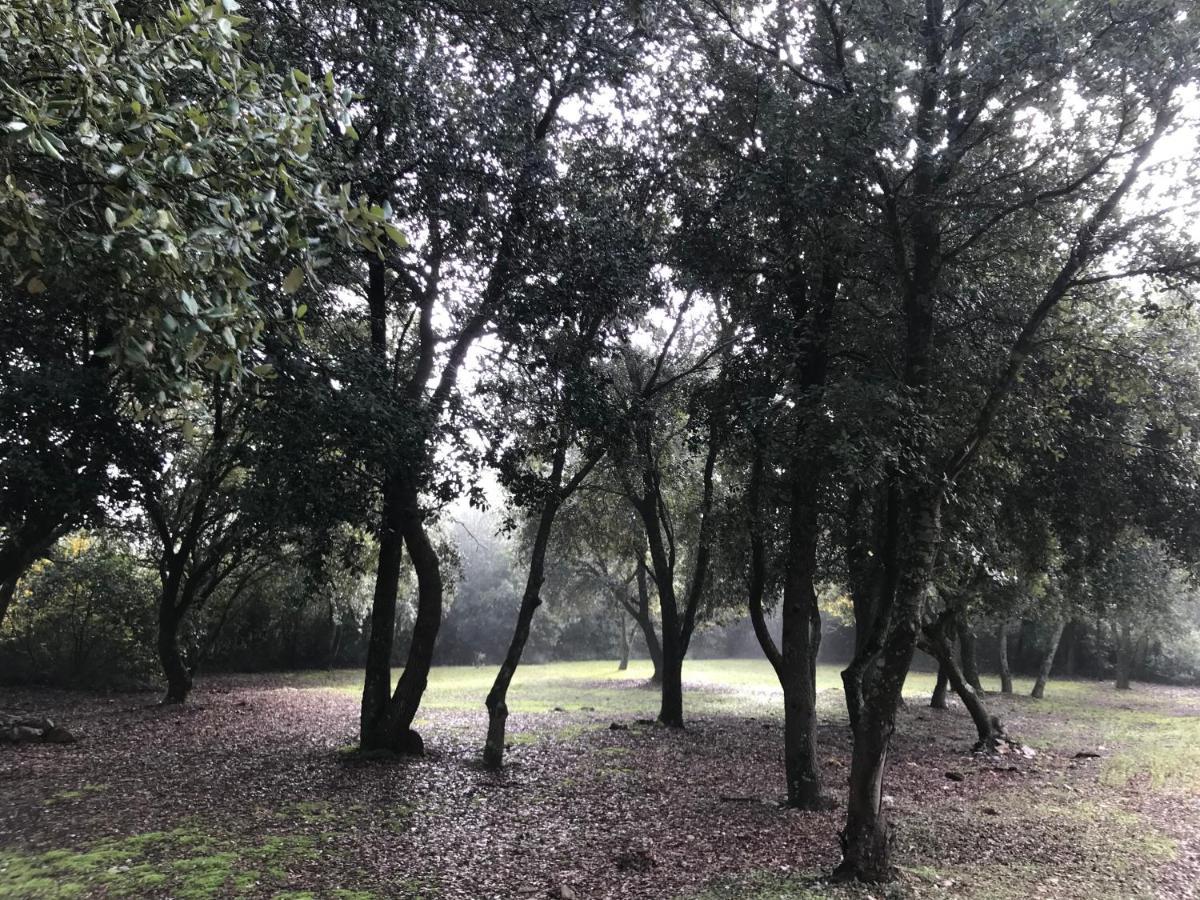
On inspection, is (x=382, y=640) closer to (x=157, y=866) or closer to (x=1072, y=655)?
(x=157, y=866)

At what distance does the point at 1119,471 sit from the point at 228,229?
45.4ft

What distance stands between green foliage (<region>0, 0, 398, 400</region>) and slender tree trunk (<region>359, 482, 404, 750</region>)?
8.46 m

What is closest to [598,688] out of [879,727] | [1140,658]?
[879,727]

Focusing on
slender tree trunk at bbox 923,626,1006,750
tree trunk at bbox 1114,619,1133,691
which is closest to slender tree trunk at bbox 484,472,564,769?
slender tree trunk at bbox 923,626,1006,750

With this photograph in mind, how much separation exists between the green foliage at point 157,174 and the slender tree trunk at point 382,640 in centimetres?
846

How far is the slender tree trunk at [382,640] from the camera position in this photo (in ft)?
38.5

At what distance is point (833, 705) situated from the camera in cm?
2350

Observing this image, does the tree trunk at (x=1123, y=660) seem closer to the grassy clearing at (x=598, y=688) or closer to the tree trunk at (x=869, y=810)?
the grassy clearing at (x=598, y=688)

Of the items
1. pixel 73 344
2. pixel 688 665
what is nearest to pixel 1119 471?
pixel 73 344

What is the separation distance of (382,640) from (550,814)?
444 centimetres

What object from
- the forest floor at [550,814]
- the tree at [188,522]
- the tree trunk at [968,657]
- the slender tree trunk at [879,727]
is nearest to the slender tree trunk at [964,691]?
the forest floor at [550,814]

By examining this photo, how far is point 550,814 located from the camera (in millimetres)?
9141

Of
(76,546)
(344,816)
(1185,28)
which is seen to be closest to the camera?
(1185,28)

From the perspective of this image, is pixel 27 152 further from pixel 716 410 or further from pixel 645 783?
pixel 645 783
